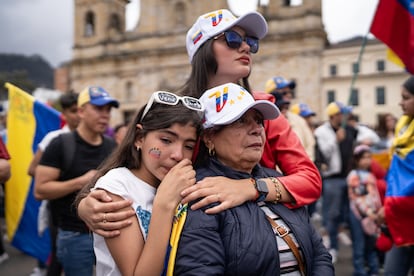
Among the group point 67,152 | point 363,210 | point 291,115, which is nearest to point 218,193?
point 67,152

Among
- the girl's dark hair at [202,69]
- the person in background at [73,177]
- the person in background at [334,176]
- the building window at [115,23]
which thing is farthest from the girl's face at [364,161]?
the building window at [115,23]

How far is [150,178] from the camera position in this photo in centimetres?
190

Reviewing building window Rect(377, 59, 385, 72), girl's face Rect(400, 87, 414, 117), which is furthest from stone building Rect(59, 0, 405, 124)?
girl's face Rect(400, 87, 414, 117)

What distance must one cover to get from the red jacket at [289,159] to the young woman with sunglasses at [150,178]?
39cm

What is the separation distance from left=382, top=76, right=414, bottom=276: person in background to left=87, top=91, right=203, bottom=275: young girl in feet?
6.94

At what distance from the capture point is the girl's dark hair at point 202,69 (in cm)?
205

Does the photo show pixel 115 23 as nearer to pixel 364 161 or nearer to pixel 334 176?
pixel 334 176

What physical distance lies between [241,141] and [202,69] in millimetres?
465

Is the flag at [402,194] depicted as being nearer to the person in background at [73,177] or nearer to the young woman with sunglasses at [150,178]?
the young woman with sunglasses at [150,178]

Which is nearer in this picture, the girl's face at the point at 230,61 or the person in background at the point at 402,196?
the girl's face at the point at 230,61

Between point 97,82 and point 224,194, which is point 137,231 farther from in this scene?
point 97,82

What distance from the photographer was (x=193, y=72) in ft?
6.93

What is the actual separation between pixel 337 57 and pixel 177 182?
37414mm

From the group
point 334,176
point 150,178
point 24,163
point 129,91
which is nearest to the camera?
point 150,178
